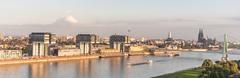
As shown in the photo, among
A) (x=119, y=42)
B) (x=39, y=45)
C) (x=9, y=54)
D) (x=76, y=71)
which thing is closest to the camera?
(x=76, y=71)

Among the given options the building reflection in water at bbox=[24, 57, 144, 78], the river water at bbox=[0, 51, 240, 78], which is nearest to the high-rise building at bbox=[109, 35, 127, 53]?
the river water at bbox=[0, 51, 240, 78]

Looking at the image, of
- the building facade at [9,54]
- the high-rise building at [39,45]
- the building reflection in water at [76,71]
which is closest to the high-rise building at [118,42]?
the high-rise building at [39,45]

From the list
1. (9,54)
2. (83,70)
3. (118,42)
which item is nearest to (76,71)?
(83,70)

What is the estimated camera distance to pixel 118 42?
78.6m

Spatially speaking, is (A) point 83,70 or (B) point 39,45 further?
(B) point 39,45

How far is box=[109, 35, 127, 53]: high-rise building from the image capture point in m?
76.5

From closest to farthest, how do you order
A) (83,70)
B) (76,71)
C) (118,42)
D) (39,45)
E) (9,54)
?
1. (76,71)
2. (83,70)
3. (9,54)
4. (39,45)
5. (118,42)

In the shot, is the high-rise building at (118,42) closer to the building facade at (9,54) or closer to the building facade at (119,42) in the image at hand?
the building facade at (119,42)

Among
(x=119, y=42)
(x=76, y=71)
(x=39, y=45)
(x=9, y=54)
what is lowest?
(x=76, y=71)

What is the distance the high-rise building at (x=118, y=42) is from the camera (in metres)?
76.5

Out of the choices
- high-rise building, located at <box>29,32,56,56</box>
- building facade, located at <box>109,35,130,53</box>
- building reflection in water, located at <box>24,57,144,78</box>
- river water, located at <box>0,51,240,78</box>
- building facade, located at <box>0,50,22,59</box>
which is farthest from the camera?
building facade, located at <box>109,35,130,53</box>

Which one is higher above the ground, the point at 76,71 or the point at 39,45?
the point at 39,45

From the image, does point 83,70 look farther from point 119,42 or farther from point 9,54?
point 119,42

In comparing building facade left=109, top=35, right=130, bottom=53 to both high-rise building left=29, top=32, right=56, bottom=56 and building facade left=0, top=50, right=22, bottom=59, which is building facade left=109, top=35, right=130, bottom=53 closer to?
high-rise building left=29, top=32, right=56, bottom=56
